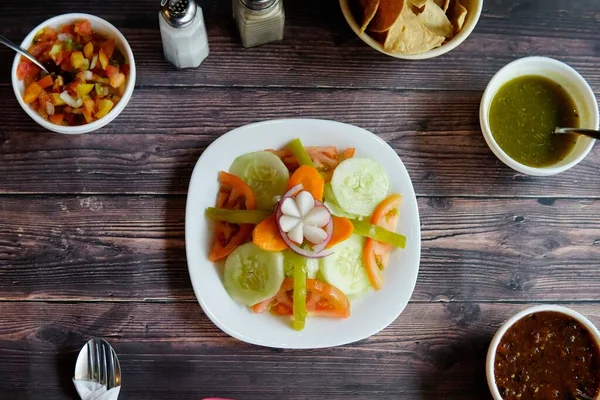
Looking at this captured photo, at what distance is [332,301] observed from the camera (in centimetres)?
187

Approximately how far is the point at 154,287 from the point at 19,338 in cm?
41

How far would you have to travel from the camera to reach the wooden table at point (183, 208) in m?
1.95

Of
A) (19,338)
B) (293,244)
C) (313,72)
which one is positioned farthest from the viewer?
(313,72)

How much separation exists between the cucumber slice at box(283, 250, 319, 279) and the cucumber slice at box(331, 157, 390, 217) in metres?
0.17

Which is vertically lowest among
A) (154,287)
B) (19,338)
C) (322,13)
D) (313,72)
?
(19,338)

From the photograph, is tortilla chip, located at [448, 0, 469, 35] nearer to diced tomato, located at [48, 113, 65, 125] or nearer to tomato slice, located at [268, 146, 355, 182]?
tomato slice, located at [268, 146, 355, 182]

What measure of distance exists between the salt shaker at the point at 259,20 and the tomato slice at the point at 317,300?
73cm

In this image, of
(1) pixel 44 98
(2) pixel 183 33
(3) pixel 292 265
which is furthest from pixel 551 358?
(1) pixel 44 98

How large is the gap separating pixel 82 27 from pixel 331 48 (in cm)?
74

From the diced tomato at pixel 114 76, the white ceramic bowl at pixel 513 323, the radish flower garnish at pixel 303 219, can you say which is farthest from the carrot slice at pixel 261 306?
the diced tomato at pixel 114 76

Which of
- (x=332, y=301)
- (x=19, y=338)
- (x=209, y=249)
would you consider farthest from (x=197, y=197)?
(x=19, y=338)

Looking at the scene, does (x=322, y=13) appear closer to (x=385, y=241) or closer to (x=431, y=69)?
(x=431, y=69)

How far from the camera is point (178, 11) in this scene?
1793 mm

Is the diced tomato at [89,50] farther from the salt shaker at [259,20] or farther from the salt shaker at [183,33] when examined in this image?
the salt shaker at [259,20]
